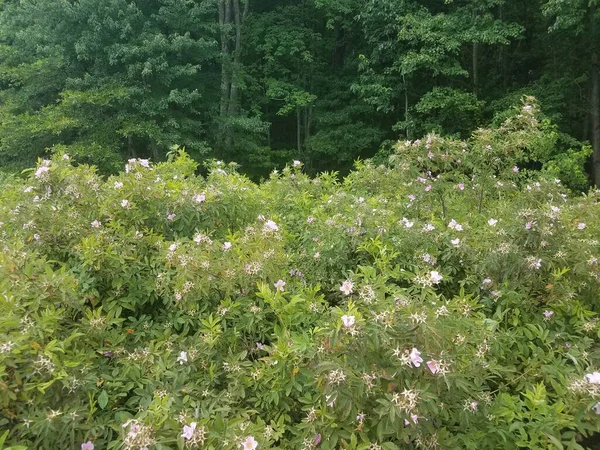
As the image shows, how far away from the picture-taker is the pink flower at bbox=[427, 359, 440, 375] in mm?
1207

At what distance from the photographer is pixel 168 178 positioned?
2842 millimetres

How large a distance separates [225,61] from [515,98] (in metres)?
7.88

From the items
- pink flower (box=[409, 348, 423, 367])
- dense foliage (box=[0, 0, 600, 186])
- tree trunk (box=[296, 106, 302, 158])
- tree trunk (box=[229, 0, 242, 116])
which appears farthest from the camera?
tree trunk (box=[296, 106, 302, 158])

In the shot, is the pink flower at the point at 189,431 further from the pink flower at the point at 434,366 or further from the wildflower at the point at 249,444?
the pink flower at the point at 434,366

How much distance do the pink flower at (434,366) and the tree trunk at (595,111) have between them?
10.3 metres

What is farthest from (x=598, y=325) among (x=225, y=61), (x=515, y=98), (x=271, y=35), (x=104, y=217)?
(x=271, y=35)

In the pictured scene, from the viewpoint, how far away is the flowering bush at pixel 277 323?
1.28 metres

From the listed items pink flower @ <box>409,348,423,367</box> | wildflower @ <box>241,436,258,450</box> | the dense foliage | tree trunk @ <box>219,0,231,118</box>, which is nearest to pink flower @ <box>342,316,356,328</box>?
pink flower @ <box>409,348,423,367</box>

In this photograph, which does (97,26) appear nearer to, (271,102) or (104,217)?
(271,102)

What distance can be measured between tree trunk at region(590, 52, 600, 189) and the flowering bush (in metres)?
8.09

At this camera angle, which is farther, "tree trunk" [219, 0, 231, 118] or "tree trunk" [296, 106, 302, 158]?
"tree trunk" [296, 106, 302, 158]

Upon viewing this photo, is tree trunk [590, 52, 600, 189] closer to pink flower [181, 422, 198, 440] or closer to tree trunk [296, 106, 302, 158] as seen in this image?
tree trunk [296, 106, 302, 158]

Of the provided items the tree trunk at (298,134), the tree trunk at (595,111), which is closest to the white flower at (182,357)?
the tree trunk at (595,111)

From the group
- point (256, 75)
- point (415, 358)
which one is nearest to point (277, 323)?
point (415, 358)
